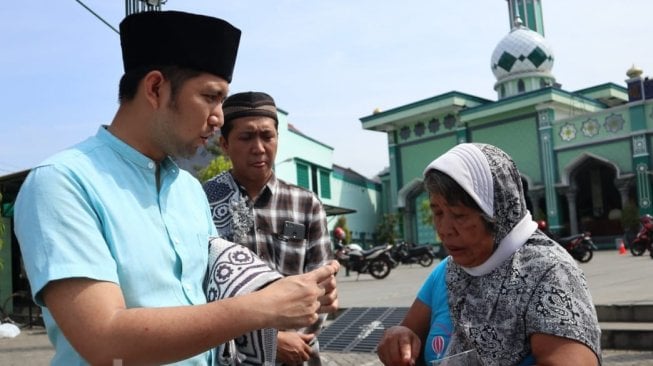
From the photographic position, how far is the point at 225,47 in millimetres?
1657

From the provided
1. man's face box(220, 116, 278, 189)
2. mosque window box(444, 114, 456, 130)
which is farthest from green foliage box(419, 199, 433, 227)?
man's face box(220, 116, 278, 189)

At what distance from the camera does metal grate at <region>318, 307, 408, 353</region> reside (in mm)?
6430

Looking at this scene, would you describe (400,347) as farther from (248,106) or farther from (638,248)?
(638,248)

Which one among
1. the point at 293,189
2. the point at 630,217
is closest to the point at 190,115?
the point at 293,189

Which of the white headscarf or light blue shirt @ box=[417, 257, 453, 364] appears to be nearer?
the white headscarf

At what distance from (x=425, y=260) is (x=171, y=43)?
20.1 m

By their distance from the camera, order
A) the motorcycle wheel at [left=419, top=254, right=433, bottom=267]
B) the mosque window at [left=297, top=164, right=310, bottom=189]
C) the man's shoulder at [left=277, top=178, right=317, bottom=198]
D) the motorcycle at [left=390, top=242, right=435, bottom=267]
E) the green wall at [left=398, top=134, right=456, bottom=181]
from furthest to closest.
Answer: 1. the green wall at [left=398, top=134, right=456, bottom=181]
2. the mosque window at [left=297, top=164, right=310, bottom=189]
3. the motorcycle wheel at [left=419, top=254, right=433, bottom=267]
4. the motorcycle at [left=390, top=242, right=435, bottom=267]
5. the man's shoulder at [left=277, top=178, right=317, bottom=198]

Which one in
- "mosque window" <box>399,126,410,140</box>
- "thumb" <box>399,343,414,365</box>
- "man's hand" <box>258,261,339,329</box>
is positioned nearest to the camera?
"man's hand" <box>258,261,339,329</box>

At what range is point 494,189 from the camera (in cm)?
185

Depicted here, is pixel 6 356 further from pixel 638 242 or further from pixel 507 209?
pixel 638 242

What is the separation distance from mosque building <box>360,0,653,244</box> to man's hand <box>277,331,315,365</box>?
2521 centimetres

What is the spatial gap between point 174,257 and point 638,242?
59.8 ft

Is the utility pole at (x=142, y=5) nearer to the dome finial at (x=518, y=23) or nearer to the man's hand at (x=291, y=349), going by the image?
the man's hand at (x=291, y=349)

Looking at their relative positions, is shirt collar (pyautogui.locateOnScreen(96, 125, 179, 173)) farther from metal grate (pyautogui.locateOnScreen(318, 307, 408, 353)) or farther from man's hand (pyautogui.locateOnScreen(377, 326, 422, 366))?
metal grate (pyautogui.locateOnScreen(318, 307, 408, 353))
